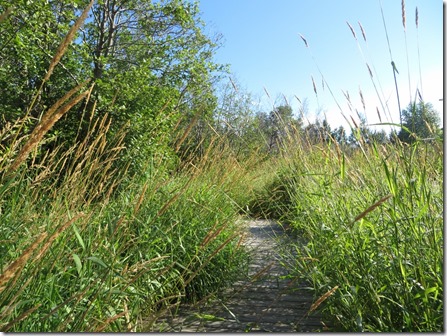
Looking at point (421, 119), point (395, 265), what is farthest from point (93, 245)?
point (421, 119)

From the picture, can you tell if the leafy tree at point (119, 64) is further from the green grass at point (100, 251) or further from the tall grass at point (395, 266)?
the tall grass at point (395, 266)

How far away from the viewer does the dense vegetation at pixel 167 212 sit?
118 cm

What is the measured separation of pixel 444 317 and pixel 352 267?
42cm

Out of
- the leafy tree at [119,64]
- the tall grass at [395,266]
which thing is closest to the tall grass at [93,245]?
the tall grass at [395,266]

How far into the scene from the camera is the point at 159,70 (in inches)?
251

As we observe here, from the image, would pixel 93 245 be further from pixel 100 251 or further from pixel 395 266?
pixel 395 266

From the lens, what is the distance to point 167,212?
2264 millimetres

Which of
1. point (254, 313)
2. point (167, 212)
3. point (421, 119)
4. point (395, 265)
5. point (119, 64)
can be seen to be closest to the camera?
point (395, 265)

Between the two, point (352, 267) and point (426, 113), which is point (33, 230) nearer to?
point (352, 267)

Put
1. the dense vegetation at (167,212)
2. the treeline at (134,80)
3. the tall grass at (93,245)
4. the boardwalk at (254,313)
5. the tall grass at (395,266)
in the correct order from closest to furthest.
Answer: the tall grass at (93,245), the dense vegetation at (167,212), the tall grass at (395,266), the boardwalk at (254,313), the treeline at (134,80)

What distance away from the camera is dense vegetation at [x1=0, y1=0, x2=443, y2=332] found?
118cm

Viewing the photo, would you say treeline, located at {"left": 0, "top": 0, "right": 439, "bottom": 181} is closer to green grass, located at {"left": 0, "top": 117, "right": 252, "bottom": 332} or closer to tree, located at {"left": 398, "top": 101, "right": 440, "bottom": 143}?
tree, located at {"left": 398, "top": 101, "right": 440, "bottom": 143}

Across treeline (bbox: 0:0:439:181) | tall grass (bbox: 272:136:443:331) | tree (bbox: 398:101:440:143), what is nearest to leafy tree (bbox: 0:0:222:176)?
treeline (bbox: 0:0:439:181)

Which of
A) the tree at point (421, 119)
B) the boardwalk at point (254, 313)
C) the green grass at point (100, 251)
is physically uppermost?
the tree at point (421, 119)
